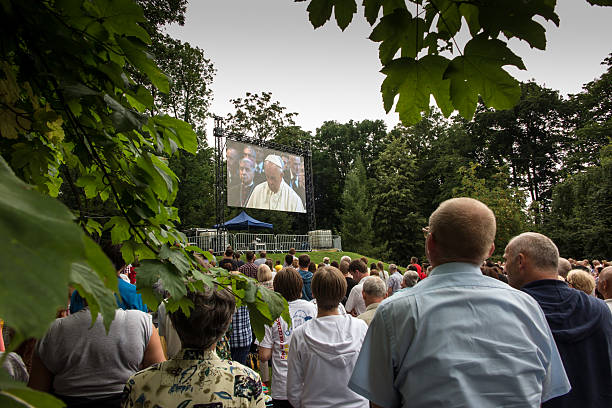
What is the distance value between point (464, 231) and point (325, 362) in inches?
53.0

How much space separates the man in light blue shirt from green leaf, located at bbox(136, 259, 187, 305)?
30.7 inches

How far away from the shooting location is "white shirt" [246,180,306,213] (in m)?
22.0

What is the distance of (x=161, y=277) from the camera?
120 centimetres

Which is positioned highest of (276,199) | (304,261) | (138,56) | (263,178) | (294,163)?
(294,163)

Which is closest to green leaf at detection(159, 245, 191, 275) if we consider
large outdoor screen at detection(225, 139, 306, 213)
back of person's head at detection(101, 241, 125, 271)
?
back of person's head at detection(101, 241, 125, 271)

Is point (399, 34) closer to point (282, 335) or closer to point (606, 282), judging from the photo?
point (282, 335)

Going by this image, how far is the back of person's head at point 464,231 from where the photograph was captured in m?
1.66

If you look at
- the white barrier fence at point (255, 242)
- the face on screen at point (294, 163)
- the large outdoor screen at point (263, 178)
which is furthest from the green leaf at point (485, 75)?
the face on screen at point (294, 163)

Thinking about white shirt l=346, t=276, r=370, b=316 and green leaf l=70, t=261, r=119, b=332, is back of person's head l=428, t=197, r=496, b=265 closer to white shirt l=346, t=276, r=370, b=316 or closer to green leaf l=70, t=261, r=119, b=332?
green leaf l=70, t=261, r=119, b=332

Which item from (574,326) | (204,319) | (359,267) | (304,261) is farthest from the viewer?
(304,261)

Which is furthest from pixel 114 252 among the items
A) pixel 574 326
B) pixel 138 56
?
pixel 574 326

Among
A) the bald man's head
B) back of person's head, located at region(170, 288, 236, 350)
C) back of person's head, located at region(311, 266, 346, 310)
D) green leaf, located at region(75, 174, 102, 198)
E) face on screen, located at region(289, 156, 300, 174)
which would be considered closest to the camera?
green leaf, located at region(75, 174, 102, 198)

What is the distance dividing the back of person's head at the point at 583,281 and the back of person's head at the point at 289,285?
2.29 metres

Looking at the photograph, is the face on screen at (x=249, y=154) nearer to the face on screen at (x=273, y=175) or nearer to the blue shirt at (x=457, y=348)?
the face on screen at (x=273, y=175)
